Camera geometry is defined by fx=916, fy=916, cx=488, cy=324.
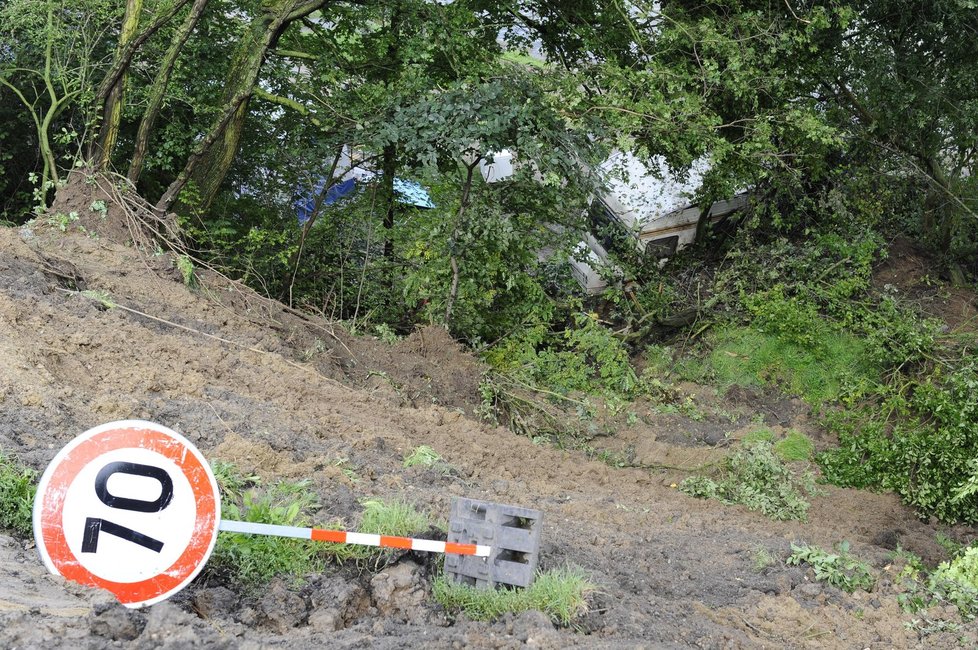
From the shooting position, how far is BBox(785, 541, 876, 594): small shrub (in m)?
5.19

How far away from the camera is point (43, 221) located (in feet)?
28.0

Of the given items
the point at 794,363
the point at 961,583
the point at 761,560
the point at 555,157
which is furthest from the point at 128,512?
the point at 794,363

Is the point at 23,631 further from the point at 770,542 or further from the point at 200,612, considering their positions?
the point at 770,542

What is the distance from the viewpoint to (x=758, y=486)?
778cm

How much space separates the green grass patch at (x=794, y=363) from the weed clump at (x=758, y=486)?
2314 mm

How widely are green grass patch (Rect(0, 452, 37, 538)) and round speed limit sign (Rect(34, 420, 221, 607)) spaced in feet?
2.35

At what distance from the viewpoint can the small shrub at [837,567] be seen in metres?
5.19

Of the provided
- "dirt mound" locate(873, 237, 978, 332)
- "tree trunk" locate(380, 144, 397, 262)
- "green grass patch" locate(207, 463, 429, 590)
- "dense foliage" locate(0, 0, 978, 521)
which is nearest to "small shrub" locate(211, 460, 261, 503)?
"green grass patch" locate(207, 463, 429, 590)

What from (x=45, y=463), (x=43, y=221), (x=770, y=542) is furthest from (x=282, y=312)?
(x=770, y=542)

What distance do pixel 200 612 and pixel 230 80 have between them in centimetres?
784

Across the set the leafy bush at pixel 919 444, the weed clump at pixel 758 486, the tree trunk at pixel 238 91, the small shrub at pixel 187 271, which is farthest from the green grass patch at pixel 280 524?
the tree trunk at pixel 238 91

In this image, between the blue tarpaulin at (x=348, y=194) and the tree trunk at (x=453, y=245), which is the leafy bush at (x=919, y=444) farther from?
the blue tarpaulin at (x=348, y=194)

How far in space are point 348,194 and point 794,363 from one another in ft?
20.1

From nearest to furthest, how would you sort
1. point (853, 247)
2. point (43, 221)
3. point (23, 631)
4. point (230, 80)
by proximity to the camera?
point (23, 631) < point (43, 221) < point (230, 80) < point (853, 247)
